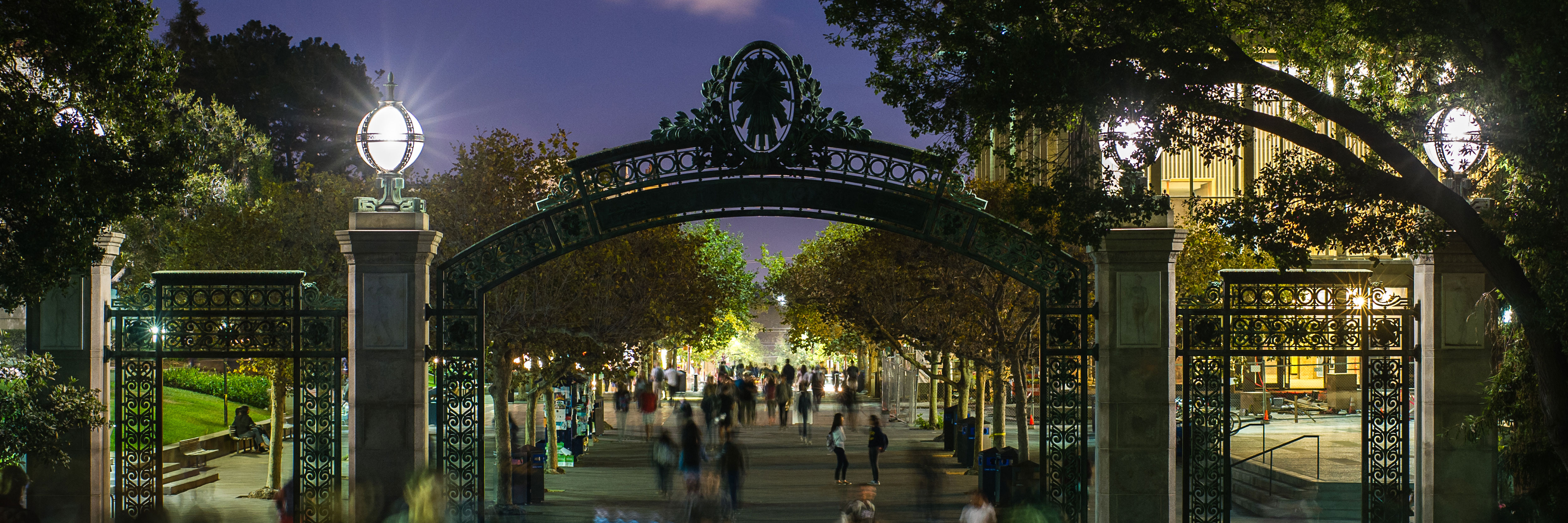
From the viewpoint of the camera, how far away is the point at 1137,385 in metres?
11.1

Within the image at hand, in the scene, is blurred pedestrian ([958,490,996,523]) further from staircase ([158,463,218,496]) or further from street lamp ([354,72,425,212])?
staircase ([158,463,218,496])

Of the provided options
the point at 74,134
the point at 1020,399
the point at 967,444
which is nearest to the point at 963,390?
the point at 967,444

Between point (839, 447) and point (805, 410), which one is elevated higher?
point (839, 447)

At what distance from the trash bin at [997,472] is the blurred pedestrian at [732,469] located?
12.1ft

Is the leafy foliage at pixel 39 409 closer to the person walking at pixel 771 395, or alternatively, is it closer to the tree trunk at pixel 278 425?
the tree trunk at pixel 278 425

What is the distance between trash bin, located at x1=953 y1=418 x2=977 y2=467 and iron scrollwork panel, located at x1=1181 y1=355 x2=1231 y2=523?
47.8ft

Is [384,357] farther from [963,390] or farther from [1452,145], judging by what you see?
[963,390]

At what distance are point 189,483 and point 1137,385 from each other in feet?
60.4

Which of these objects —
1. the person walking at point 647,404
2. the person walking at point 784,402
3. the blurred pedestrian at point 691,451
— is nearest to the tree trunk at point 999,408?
the blurred pedestrian at point 691,451

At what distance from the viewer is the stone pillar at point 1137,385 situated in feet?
36.1

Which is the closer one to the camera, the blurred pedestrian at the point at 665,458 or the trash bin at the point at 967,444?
the blurred pedestrian at the point at 665,458

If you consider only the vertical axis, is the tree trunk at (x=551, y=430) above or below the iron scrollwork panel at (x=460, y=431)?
below

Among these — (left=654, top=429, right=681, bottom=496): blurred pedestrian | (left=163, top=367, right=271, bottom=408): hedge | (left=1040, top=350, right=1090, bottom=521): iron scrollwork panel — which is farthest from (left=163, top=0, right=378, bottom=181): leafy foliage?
(left=1040, top=350, right=1090, bottom=521): iron scrollwork panel

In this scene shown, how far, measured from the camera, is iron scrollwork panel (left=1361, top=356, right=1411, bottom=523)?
11.2 metres
